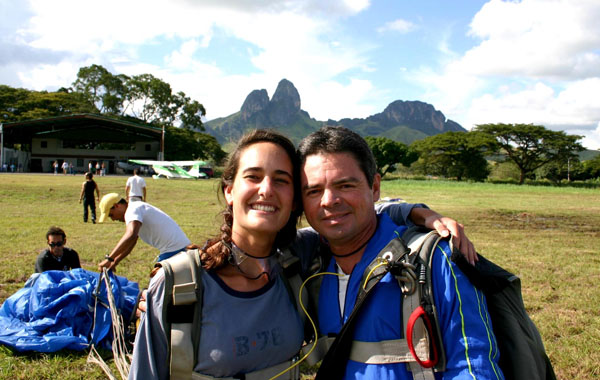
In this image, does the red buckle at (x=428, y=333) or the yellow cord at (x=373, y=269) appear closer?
the red buckle at (x=428, y=333)

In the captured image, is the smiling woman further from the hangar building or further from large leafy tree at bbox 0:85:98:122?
large leafy tree at bbox 0:85:98:122

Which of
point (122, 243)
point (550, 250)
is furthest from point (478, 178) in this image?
point (122, 243)

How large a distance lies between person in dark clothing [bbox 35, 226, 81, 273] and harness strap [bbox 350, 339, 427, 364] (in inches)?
231

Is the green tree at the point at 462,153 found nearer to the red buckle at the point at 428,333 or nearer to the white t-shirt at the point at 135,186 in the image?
the white t-shirt at the point at 135,186

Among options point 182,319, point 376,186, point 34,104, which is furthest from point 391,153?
point 182,319

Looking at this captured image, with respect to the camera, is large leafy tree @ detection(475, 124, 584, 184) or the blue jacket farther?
large leafy tree @ detection(475, 124, 584, 184)

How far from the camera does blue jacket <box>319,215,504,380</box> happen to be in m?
1.50

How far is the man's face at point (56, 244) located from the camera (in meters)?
6.06

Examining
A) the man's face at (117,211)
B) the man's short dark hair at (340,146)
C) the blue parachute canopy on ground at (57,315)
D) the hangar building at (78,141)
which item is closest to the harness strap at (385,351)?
the man's short dark hair at (340,146)

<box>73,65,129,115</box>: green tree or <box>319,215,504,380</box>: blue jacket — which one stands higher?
<box>73,65,129,115</box>: green tree

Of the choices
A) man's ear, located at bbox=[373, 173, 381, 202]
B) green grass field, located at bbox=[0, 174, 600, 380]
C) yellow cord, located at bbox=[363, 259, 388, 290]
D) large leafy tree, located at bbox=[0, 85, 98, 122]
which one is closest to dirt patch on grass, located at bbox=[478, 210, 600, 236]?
green grass field, located at bbox=[0, 174, 600, 380]

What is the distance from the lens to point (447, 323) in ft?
5.16

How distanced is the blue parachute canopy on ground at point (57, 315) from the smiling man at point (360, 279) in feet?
12.6

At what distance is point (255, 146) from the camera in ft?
6.46
